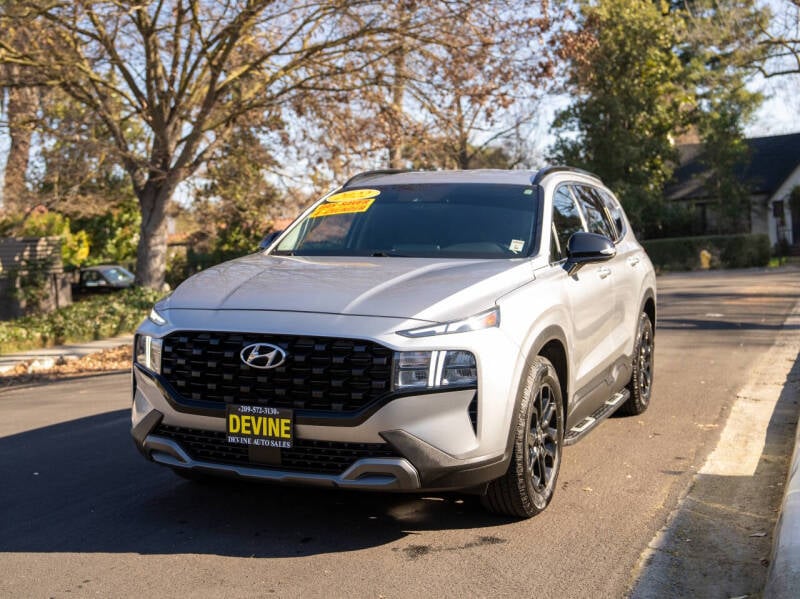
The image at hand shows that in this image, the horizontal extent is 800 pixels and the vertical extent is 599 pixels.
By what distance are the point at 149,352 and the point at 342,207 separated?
210 cm

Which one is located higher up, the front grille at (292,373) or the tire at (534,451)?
the front grille at (292,373)

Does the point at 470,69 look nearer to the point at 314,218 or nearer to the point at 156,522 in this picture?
the point at 314,218

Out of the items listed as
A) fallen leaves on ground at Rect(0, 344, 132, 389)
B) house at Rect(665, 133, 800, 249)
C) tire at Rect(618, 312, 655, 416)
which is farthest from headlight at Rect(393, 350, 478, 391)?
house at Rect(665, 133, 800, 249)

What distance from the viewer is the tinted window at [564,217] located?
6.14m

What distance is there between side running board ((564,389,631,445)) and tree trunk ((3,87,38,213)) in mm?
12608

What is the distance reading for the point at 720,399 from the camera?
8.63 m

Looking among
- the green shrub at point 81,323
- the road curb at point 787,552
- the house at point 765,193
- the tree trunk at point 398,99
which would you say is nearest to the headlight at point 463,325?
the road curb at point 787,552

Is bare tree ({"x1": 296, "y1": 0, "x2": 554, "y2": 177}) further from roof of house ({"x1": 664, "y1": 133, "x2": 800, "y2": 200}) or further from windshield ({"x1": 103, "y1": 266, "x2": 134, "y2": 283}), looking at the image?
roof of house ({"x1": 664, "y1": 133, "x2": 800, "y2": 200})

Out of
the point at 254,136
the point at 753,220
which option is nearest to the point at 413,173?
→ the point at 254,136

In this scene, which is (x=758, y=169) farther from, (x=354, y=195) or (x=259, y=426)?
(x=259, y=426)

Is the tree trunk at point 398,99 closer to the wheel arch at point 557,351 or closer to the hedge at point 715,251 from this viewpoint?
the wheel arch at point 557,351

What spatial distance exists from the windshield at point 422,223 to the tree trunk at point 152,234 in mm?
11902

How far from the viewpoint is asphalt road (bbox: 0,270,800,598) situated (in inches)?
166

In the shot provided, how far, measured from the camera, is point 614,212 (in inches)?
317
